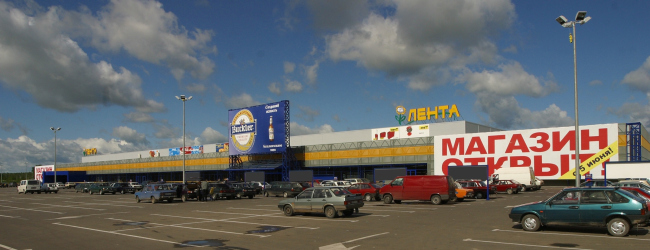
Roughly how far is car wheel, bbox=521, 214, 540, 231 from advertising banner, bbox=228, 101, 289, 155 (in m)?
49.2

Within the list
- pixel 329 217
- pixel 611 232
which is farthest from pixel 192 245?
pixel 611 232

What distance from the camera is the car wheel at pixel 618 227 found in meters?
12.7

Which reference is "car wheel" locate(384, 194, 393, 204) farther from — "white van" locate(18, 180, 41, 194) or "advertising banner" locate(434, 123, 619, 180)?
"white van" locate(18, 180, 41, 194)

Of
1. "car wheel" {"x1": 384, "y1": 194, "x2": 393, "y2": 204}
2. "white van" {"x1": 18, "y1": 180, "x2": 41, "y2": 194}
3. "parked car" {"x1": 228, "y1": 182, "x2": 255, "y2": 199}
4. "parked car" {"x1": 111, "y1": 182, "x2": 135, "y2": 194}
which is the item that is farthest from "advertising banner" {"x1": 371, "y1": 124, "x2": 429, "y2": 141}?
"white van" {"x1": 18, "y1": 180, "x2": 41, "y2": 194}

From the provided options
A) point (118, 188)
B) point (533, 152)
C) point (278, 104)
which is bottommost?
point (118, 188)

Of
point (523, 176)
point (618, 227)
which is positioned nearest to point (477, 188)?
point (523, 176)

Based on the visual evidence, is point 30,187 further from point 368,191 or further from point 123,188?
point 368,191

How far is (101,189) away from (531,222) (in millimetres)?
52109

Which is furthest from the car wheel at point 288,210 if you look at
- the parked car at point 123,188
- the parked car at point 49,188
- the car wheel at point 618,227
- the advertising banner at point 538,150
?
the parked car at point 49,188

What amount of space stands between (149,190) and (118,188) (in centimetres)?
2359

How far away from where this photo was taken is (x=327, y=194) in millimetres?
20031

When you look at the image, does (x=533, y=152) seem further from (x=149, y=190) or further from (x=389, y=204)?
(x=149, y=190)

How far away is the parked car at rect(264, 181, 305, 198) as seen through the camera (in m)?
38.8

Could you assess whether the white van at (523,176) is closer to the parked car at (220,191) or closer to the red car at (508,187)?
the red car at (508,187)
